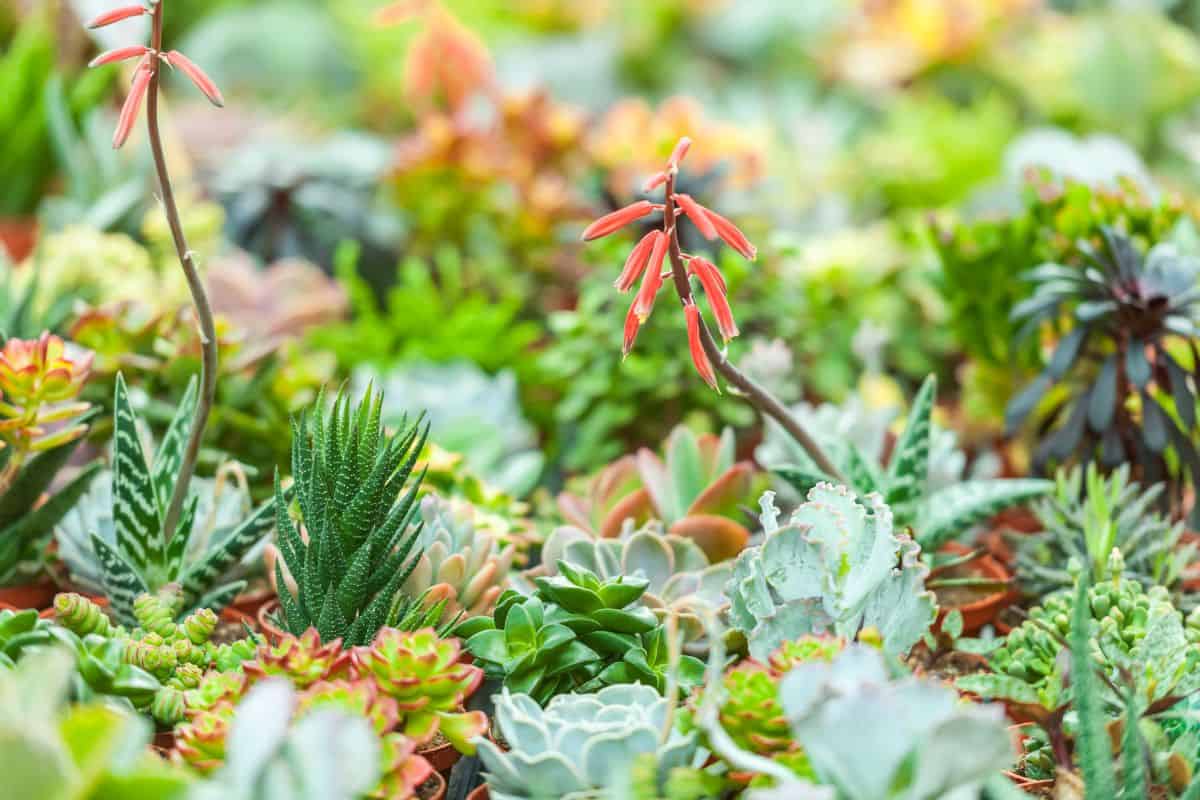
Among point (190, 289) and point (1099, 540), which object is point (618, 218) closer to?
point (190, 289)

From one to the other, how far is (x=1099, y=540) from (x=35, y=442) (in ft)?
3.03

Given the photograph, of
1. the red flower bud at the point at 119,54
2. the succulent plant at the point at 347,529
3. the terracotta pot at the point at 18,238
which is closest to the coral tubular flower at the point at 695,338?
the succulent plant at the point at 347,529

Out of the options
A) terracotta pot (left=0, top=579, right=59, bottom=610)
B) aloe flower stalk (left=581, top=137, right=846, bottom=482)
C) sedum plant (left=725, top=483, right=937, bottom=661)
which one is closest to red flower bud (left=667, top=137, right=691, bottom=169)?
aloe flower stalk (left=581, top=137, right=846, bottom=482)

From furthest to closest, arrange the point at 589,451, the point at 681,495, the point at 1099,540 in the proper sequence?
the point at 589,451 < the point at 681,495 < the point at 1099,540

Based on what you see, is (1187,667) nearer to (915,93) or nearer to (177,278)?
(177,278)

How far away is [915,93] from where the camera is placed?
8.59 ft

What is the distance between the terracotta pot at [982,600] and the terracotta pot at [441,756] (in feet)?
1.41

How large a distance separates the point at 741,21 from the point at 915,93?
0.62m

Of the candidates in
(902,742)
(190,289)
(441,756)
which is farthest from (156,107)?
(902,742)

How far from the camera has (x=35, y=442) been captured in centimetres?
92

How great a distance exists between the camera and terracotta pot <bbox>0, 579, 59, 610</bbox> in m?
0.99

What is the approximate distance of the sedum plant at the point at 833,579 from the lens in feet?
2.63

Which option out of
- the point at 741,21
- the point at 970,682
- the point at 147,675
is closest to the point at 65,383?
the point at 147,675

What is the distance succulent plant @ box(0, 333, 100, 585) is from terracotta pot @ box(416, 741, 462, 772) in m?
0.41
